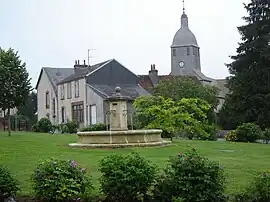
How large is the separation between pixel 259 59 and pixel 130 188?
34.4m

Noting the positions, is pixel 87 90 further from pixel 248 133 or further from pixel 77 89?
pixel 248 133

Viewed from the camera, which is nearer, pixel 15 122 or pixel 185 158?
pixel 185 158

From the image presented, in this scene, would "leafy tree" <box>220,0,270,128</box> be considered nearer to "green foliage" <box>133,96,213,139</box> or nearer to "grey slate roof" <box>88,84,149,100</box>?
"green foliage" <box>133,96,213,139</box>

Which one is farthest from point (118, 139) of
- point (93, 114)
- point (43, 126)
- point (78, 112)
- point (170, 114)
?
point (78, 112)

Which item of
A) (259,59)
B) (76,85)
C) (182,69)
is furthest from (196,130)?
(182,69)

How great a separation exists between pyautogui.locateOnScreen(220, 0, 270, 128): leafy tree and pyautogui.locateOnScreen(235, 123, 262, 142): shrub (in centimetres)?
783

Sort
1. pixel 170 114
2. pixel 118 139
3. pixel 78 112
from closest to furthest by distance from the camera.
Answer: pixel 118 139 < pixel 170 114 < pixel 78 112

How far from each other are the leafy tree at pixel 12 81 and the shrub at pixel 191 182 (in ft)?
70.8

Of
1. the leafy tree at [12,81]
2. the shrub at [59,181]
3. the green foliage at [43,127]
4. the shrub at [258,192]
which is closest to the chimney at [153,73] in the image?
the green foliage at [43,127]

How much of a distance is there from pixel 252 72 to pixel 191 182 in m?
33.2

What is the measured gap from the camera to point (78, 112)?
57031 millimetres

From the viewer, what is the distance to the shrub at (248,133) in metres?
30.0

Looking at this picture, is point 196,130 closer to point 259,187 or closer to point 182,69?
point 259,187

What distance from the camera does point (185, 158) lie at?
322 inches
